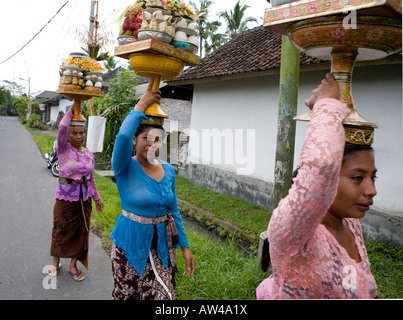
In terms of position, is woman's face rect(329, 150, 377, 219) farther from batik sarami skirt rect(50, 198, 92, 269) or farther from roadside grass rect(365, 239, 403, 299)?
batik sarami skirt rect(50, 198, 92, 269)

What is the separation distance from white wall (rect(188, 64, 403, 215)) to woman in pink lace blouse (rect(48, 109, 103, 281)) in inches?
172

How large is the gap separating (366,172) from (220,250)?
344 cm

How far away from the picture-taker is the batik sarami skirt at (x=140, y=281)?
239cm

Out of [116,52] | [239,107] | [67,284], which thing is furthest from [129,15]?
[239,107]

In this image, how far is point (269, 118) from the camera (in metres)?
7.45

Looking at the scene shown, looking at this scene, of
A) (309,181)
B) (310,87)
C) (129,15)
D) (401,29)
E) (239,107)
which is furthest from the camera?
(239,107)

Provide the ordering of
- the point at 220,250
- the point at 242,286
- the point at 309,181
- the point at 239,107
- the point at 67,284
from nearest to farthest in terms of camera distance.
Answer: the point at 309,181 → the point at 242,286 → the point at 67,284 → the point at 220,250 → the point at 239,107

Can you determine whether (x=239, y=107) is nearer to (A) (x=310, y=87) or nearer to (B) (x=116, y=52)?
(A) (x=310, y=87)

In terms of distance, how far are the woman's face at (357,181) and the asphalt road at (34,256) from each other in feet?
10.4

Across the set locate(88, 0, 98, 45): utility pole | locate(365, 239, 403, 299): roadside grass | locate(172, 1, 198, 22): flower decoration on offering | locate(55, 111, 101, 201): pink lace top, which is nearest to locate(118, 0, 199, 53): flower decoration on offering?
locate(172, 1, 198, 22): flower decoration on offering

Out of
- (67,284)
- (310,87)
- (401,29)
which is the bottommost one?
(67,284)

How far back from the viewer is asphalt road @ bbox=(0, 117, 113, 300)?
3.66 m

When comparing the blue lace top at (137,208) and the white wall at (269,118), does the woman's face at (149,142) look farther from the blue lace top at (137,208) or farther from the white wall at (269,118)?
the white wall at (269,118)

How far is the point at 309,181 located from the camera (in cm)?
102
